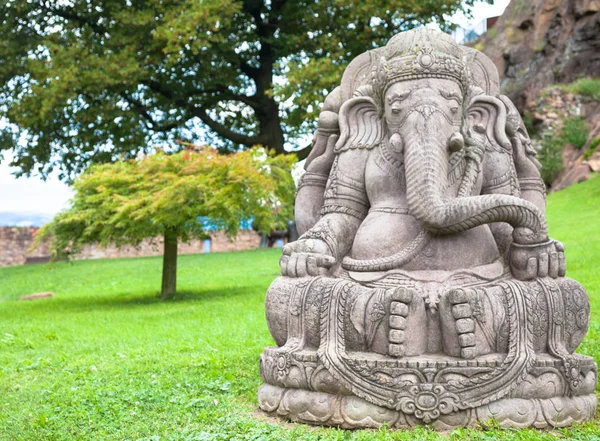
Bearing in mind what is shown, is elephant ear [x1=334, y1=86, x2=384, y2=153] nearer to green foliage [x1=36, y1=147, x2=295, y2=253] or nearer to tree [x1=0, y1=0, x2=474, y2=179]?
green foliage [x1=36, y1=147, x2=295, y2=253]

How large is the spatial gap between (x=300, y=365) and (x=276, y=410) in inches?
13.6

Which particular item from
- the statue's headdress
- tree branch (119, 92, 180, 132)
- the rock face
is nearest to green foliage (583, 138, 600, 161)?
the rock face

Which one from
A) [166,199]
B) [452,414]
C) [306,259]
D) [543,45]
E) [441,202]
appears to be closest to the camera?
[452,414]

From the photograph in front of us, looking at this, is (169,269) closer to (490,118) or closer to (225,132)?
(225,132)

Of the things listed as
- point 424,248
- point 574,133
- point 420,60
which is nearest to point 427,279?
point 424,248

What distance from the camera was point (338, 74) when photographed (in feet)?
45.0

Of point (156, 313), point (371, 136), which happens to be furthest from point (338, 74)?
point (371, 136)

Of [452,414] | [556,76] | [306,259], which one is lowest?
[452,414]

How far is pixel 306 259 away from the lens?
4.07 m

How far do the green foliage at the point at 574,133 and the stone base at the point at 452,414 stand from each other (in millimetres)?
19391

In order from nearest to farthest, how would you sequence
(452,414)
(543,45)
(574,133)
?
(452,414) < (574,133) < (543,45)

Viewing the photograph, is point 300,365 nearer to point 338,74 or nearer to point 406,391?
point 406,391

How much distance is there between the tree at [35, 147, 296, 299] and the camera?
35.7 feet

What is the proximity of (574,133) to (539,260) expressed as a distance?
19334 mm
